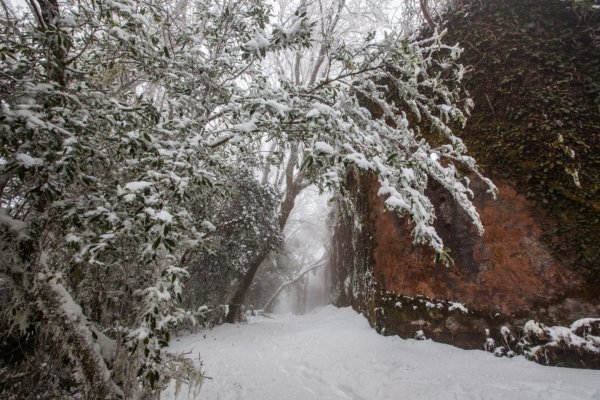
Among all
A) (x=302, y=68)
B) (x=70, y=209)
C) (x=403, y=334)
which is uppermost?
(x=302, y=68)

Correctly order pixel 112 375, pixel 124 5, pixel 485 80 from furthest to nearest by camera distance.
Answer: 1. pixel 485 80
2. pixel 112 375
3. pixel 124 5

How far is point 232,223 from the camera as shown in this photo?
26.2ft

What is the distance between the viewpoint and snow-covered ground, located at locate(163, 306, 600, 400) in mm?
3131

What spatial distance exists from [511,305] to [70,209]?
17.3 ft

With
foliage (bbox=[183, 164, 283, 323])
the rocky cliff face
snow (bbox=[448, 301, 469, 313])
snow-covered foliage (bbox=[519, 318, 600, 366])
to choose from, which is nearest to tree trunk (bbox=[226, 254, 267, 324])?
foliage (bbox=[183, 164, 283, 323])

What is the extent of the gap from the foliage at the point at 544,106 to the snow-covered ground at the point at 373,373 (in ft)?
5.39

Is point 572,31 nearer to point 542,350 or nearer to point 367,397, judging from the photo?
point 542,350

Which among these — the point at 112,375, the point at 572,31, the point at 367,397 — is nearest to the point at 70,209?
the point at 112,375

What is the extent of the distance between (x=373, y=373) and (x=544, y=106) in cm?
501

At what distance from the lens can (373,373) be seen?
4020mm

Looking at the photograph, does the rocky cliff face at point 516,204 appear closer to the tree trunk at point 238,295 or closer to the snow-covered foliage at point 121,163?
the snow-covered foliage at point 121,163

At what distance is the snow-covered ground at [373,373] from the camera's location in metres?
3.13

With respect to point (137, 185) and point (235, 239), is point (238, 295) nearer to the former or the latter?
point (235, 239)

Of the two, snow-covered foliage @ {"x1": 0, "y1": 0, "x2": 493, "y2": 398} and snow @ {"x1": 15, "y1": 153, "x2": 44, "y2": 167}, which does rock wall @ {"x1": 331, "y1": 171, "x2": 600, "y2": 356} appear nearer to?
snow-covered foliage @ {"x1": 0, "y1": 0, "x2": 493, "y2": 398}
